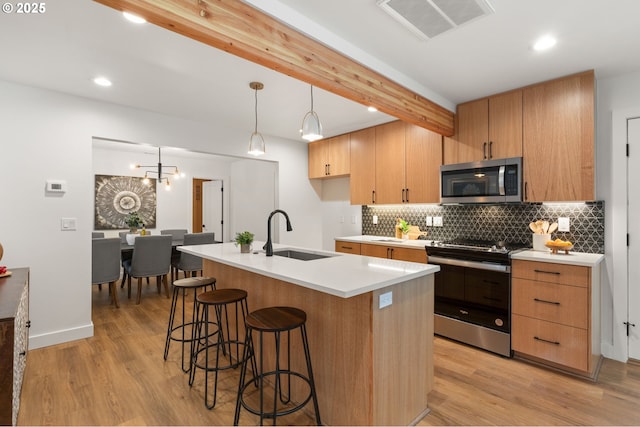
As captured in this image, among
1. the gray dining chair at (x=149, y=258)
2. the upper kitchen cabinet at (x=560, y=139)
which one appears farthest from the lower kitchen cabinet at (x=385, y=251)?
the gray dining chair at (x=149, y=258)

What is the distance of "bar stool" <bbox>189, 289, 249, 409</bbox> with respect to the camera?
214cm

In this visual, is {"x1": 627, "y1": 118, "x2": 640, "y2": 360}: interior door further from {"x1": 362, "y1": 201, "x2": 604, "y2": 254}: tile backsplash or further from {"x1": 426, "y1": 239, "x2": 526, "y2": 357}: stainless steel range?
{"x1": 426, "y1": 239, "x2": 526, "y2": 357}: stainless steel range

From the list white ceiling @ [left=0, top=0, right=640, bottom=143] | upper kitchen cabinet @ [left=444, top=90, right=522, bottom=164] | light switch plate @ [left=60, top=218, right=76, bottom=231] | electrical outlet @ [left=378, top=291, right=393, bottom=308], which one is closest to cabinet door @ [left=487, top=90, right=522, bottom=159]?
upper kitchen cabinet @ [left=444, top=90, right=522, bottom=164]

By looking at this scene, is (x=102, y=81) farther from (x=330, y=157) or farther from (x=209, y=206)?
(x=209, y=206)

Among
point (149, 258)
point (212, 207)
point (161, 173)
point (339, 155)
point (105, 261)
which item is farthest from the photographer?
point (212, 207)

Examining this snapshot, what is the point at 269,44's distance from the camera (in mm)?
1714

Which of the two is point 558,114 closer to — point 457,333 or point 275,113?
point 457,333

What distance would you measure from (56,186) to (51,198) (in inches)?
4.8

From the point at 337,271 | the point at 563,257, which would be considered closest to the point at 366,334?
the point at 337,271

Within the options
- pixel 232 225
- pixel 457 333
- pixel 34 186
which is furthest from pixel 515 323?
pixel 232 225

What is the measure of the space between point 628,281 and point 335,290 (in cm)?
277

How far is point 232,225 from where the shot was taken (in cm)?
741

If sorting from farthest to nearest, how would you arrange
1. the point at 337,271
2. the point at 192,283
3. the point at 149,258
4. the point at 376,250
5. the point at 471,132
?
the point at 149,258 → the point at 376,250 → the point at 471,132 → the point at 192,283 → the point at 337,271

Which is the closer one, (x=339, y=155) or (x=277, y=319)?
(x=277, y=319)
